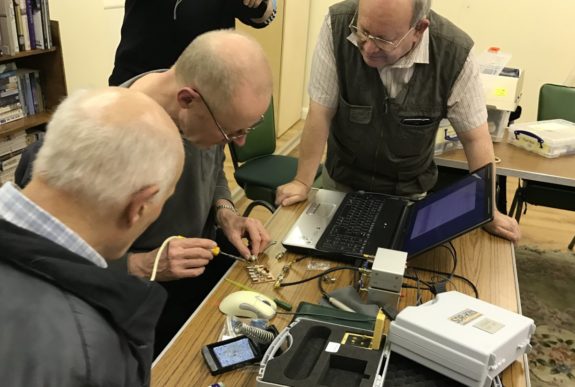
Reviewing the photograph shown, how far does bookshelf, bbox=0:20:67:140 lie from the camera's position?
2.45 m

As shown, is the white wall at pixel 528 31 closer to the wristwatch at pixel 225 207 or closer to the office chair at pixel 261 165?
the office chair at pixel 261 165

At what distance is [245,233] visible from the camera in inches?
59.8

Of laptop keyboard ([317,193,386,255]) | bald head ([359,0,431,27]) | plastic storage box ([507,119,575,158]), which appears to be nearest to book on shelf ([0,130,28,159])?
laptop keyboard ([317,193,386,255])

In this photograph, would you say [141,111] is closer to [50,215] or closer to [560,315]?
[50,215]

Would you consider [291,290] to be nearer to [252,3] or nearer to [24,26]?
[252,3]

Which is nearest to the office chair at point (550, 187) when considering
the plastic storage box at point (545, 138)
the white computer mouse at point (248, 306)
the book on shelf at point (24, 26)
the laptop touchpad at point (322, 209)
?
the plastic storage box at point (545, 138)

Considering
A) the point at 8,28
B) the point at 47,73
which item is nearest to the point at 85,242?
the point at 8,28

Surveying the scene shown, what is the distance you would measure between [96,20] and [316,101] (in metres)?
Answer: 1.63

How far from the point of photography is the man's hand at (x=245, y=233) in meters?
1.45

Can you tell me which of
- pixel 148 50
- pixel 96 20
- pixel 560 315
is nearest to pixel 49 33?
pixel 96 20

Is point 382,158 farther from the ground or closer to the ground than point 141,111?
closer to the ground

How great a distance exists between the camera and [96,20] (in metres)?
2.83

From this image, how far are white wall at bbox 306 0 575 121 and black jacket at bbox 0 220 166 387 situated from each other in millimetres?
4407

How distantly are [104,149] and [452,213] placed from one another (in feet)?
3.19
